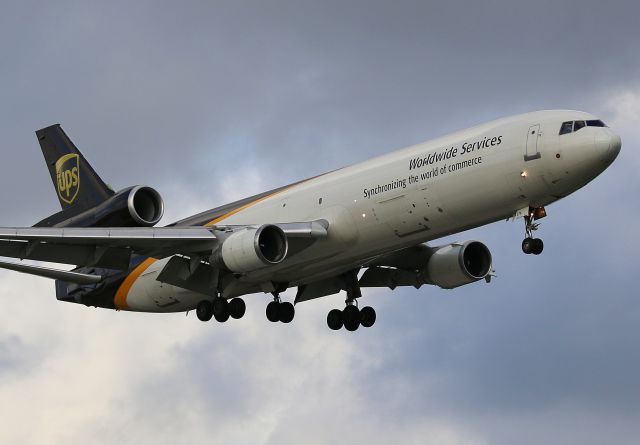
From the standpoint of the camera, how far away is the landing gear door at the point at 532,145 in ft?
141

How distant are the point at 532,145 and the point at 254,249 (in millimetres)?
9407

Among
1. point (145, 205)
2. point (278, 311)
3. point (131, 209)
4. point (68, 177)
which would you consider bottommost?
point (278, 311)

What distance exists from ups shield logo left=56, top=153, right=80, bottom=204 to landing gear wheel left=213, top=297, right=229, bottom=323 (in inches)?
318

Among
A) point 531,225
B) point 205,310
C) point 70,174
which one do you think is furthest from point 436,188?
point 70,174

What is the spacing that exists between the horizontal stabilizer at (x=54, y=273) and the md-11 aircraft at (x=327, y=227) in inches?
3.0

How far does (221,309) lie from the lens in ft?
162

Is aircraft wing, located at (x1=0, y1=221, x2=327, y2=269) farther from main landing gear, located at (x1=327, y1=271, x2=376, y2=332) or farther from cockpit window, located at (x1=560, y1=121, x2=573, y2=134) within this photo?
cockpit window, located at (x1=560, y1=121, x2=573, y2=134)

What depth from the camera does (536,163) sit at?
141 feet

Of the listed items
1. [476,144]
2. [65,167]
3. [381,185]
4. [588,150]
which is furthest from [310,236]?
[65,167]

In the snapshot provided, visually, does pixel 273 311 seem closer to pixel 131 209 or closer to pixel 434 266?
pixel 434 266

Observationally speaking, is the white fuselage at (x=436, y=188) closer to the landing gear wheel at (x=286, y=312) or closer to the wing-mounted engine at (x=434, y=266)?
the landing gear wheel at (x=286, y=312)

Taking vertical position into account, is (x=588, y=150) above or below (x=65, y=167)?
below

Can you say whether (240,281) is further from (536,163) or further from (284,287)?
(536,163)

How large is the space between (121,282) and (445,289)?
1203 cm
